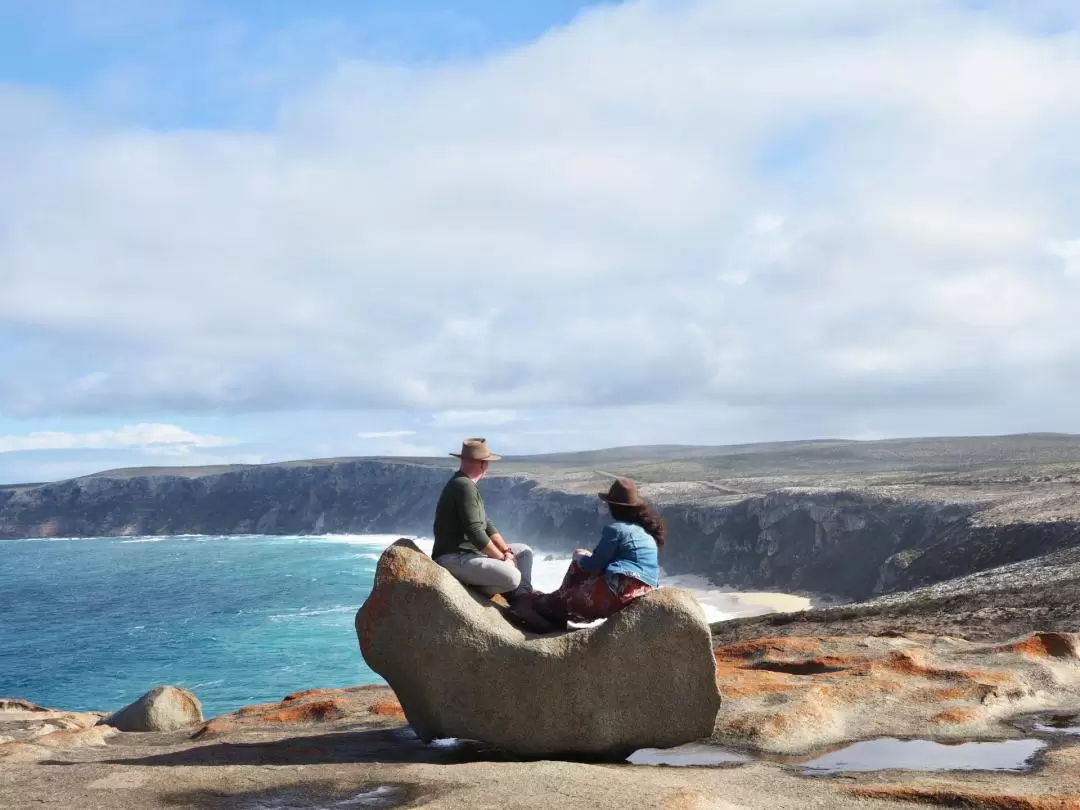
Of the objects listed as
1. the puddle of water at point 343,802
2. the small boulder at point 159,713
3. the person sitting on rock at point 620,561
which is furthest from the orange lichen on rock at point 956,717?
the small boulder at point 159,713

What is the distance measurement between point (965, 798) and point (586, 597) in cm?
452

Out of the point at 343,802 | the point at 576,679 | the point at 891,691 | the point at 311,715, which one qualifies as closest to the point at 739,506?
the point at 891,691

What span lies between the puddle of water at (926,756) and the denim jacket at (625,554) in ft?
8.83

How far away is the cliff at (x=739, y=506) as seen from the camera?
1884 inches

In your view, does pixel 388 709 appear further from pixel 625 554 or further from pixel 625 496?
pixel 625 496

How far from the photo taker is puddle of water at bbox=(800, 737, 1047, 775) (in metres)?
9.65

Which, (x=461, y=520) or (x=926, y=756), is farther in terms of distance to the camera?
(x=461, y=520)

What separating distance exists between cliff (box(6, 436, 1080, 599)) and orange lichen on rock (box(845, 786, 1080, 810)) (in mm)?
31104

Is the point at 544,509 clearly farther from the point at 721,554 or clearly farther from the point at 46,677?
the point at 46,677

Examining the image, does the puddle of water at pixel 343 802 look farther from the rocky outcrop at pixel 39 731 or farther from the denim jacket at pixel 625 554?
the rocky outcrop at pixel 39 731

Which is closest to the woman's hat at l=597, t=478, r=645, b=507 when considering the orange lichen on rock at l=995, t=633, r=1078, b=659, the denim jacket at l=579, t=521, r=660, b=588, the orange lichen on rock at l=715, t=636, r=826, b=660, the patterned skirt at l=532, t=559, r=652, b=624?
the denim jacket at l=579, t=521, r=660, b=588

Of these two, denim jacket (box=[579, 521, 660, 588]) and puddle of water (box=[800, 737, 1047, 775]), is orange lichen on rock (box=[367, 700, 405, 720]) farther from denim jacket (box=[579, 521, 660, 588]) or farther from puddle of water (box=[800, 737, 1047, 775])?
puddle of water (box=[800, 737, 1047, 775])

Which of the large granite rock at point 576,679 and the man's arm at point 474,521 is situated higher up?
the man's arm at point 474,521

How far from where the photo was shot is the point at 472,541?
11477 millimetres
